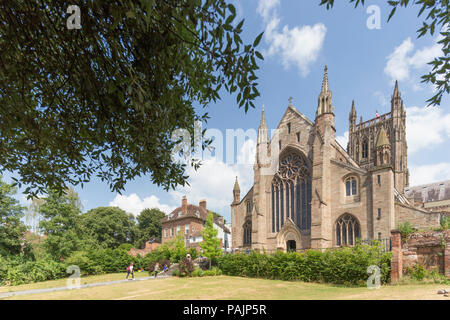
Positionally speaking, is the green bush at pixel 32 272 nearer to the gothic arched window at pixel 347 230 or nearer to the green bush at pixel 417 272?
the gothic arched window at pixel 347 230

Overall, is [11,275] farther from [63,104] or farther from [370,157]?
[370,157]

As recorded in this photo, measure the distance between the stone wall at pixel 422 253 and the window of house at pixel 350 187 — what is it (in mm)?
11947

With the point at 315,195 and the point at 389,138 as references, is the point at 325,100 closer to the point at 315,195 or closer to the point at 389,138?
the point at 315,195

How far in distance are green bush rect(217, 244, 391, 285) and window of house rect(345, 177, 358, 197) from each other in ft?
30.9

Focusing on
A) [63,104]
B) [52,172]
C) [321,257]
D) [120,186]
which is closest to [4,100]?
[63,104]

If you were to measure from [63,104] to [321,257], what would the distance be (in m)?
17.7

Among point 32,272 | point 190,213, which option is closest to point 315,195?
point 190,213

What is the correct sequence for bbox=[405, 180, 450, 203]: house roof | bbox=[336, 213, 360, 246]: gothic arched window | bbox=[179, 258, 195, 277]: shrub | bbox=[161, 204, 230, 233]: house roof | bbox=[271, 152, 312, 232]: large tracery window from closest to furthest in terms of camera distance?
bbox=[179, 258, 195, 277]: shrub
bbox=[336, 213, 360, 246]: gothic arched window
bbox=[271, 152, 312, 232]: large tracery window
bbox=[405, 180, 450, 203]: house roof
bbox=[161, 204, 230, 233]: house roof

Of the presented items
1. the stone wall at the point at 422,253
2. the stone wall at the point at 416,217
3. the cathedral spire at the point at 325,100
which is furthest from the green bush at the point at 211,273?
the cathedral spire at the point at 325,100

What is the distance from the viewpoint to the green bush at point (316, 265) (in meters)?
15.6

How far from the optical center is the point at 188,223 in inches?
1864

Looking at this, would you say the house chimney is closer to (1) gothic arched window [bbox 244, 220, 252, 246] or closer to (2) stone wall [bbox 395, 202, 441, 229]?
(1) gothic arched window [bbox 244, 220, 252, 246]

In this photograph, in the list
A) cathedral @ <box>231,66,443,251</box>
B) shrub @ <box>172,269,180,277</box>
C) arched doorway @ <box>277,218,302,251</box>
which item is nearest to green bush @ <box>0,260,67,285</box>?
shrub @ <box>172,269,180,277</box>

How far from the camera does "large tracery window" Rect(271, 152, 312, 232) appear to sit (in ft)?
96.7
